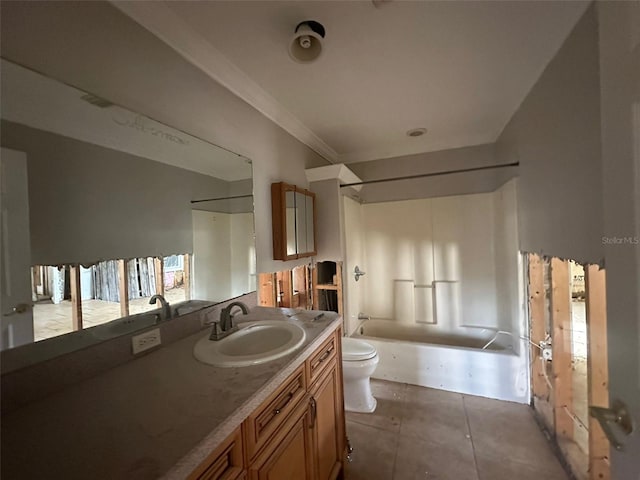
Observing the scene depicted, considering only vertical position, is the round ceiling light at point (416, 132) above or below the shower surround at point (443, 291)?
above

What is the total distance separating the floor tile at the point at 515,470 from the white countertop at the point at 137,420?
145 cm

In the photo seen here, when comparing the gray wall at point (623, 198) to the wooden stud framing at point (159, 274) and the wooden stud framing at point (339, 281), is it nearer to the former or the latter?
the wooden stud framing at point (159, 274)

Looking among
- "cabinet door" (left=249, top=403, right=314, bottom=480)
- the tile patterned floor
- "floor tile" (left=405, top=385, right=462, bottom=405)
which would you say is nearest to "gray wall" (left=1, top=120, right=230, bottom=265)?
"cabinet door" (left=249, top=403, right=314, bottom=480)

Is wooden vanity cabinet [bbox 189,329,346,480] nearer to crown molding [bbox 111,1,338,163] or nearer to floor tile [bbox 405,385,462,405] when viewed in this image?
floor tile [bbox 405,385,462,405]

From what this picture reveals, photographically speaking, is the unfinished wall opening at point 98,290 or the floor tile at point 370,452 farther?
the floor tile at point 370,452

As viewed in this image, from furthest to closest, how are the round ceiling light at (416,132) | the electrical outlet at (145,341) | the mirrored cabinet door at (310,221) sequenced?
the round ceiling light at (416,132) → the mirrored cabinet door at (310,221) → the electrical outlet at (145,341)

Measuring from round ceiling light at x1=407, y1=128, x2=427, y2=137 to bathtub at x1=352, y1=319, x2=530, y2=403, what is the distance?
6.65 feet

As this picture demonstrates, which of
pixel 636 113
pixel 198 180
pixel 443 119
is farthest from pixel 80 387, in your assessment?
pixel 443 119

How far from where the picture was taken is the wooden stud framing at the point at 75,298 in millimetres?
885

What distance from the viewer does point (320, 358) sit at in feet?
4.06

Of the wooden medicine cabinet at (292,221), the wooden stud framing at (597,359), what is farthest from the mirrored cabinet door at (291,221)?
the wooden stud framing at (597,359)

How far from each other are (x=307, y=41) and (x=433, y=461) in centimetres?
244

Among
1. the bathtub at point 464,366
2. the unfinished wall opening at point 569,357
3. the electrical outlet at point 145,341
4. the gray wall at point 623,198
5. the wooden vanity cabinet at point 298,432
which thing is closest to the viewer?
the gray wall at point 623,198

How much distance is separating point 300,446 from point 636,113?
54.2 inches
